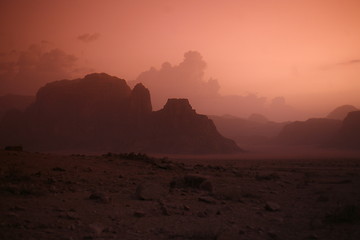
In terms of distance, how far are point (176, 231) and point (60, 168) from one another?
34.2 feet

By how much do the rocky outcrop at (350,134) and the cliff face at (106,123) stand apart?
42.5 meters

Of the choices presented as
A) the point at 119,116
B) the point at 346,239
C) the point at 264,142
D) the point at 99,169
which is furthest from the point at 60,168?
the point at 264,142

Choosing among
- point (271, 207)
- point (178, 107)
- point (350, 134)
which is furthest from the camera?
point (350, 134)

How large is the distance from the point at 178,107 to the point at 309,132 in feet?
249

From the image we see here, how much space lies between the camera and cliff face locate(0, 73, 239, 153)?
101 m

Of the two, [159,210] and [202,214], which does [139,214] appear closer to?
[159,210]

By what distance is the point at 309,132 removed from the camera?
155 meters

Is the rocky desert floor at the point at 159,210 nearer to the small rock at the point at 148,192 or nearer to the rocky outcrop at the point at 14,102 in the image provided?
the small rock at the point at 148,192

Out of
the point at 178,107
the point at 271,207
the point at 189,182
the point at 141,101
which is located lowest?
the point at 271,207

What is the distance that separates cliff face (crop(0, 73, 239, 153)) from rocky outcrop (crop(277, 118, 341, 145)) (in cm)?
5890

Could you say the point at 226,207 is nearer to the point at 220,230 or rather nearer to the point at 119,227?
the point at 220,230

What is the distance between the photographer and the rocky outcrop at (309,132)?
483ft

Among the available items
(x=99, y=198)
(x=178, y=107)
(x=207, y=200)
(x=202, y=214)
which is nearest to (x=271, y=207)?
(x=207, y=200)

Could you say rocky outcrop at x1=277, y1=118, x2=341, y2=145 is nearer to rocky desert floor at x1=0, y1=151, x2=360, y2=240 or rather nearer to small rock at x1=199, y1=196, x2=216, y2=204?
rocky desert floor at x1=0, y1=151, x2=360, y2=240
